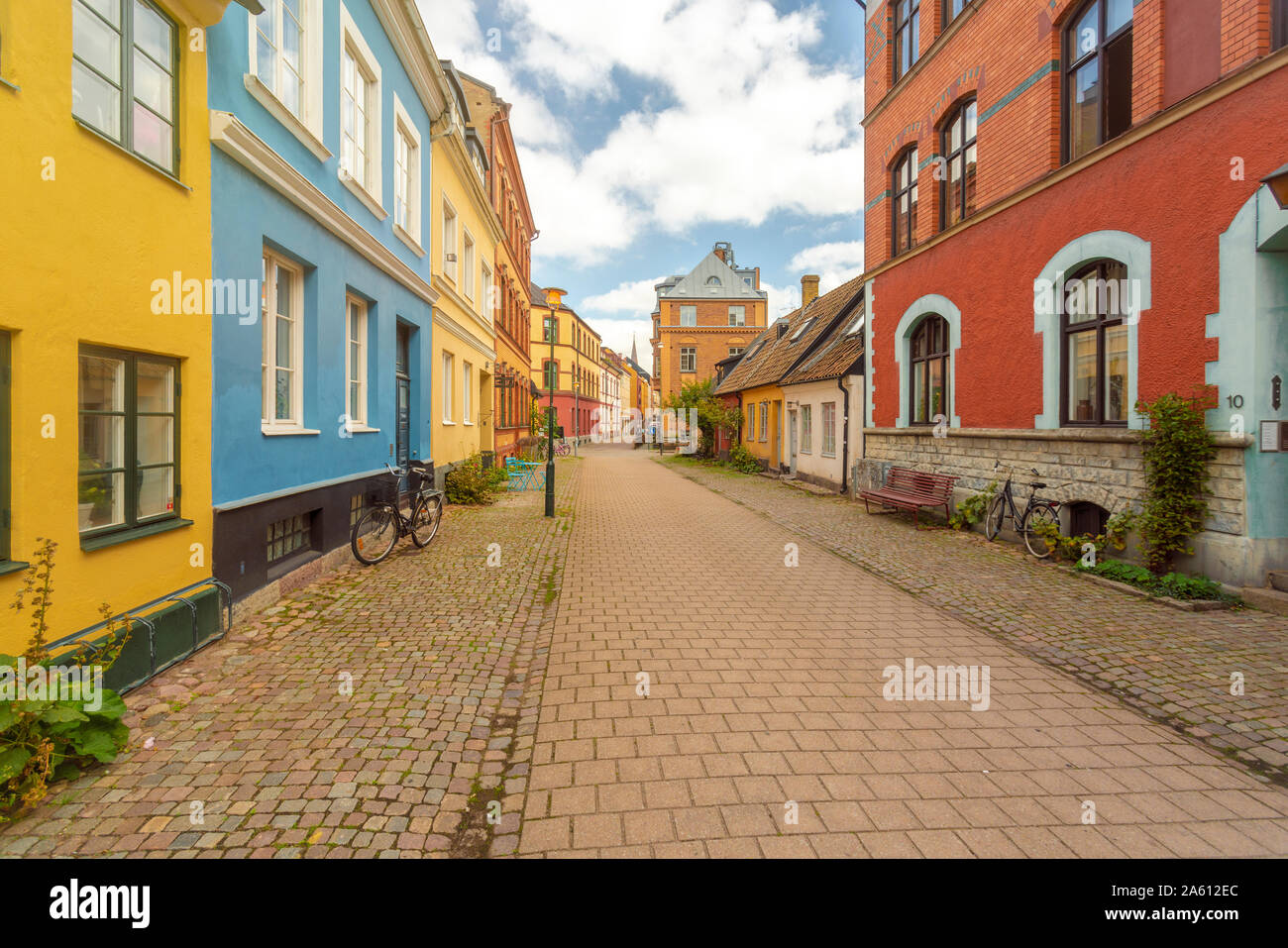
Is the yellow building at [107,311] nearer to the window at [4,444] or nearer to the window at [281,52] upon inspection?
the window at [4,444]

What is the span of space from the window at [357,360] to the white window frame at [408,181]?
158 cm

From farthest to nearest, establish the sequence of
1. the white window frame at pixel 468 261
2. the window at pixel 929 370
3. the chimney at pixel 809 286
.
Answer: the chimney at pixel 809 286 → the white window frame at pixel 468 261 → the window at pixel 929 370

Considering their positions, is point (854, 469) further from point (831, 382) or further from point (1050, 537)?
point (1050, 537)

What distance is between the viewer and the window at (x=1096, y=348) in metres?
8.31

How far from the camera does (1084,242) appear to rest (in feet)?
28.5

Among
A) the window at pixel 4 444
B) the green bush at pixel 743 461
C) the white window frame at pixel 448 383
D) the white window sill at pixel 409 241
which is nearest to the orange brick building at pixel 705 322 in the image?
the green bush at pixel 743 461

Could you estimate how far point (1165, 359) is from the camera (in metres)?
7.47

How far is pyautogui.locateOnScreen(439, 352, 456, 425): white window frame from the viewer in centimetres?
1436

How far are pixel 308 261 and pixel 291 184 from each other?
85 cm

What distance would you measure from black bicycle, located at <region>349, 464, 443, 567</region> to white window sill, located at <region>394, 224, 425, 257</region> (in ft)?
11.6

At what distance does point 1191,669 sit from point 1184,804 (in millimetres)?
2196

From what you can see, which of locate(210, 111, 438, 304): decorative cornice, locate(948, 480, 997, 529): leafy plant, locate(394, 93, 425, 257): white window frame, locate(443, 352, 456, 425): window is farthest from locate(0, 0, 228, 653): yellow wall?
locate(948, 480, 997, 529): leafy plant

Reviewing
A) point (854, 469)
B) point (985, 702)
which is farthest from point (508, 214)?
point (985, 702)

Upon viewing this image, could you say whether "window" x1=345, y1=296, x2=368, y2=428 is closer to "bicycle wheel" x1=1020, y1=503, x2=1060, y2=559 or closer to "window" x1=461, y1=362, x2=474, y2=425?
"window" x1=461, y1=362, x2=474, y2=425
